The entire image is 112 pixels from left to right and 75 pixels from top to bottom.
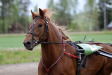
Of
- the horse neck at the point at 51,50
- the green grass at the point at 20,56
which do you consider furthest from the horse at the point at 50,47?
the green grass at the point at 20,56

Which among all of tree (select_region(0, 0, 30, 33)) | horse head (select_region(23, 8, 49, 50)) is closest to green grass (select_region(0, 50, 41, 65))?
horse head (select_region(23, 8, 49, 50))

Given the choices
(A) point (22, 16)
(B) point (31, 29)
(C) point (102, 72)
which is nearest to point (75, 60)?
(C) point (102, 72)

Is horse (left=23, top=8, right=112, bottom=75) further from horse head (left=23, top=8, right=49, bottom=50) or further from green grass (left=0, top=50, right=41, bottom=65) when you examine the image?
green grass (left=0, top=50, right=41, bottom=65)

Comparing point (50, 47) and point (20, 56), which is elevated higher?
point (50, 47)

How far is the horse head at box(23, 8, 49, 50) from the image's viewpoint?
111 inches

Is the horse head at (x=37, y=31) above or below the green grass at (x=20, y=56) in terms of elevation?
above

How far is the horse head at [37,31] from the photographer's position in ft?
9.21

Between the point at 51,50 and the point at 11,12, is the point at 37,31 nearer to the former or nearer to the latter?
the point at 51,50

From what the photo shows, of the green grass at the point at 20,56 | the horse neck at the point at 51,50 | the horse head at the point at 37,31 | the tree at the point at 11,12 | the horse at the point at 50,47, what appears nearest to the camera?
the horse head at the point at 37,31

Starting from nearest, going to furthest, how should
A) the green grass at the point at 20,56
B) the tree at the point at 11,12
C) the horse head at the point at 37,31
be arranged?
the horse head at the point at 37,31 → the green grass at the point at 20,56 → the tree at the point at 11,12

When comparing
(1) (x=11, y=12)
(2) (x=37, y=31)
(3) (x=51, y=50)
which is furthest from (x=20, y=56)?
(1) (x=11, y=12)

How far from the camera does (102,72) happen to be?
13.3 ft

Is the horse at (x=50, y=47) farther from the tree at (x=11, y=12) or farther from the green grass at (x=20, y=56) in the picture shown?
the tree at (x=11, y=12)

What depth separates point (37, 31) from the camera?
2943 mm
